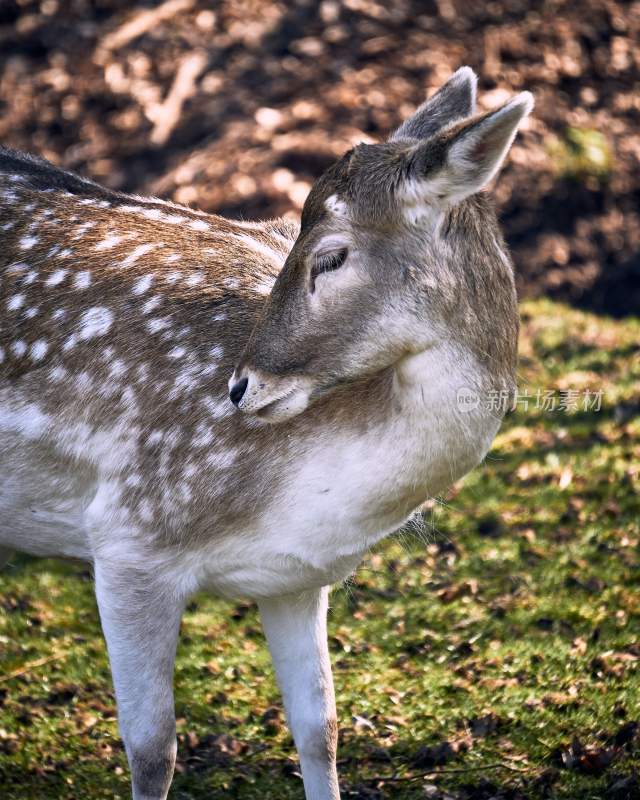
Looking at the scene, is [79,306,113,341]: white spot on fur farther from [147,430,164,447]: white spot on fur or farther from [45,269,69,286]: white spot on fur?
[147,430,164,447]: white spot on fur

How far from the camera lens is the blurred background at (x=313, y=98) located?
9633 mm

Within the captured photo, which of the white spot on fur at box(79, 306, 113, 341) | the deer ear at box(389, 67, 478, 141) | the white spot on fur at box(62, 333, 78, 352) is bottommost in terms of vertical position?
the white spot on fur at box(62, 333, 78, 352)

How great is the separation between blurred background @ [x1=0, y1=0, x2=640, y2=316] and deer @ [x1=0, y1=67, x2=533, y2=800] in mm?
5170

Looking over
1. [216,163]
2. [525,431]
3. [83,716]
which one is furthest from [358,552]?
[216,163]

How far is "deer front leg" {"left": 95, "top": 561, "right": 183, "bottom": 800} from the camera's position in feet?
12.7

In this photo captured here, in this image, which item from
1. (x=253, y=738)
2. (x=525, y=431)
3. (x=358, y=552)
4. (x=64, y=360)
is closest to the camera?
(x=358, y=552)

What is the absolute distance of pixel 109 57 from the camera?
10016 millimetres

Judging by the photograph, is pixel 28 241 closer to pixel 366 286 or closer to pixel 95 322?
pixel 95 322

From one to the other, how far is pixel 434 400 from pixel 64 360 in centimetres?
137

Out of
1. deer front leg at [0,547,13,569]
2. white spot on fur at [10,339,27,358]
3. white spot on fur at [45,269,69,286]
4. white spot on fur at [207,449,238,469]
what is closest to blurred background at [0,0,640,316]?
deer front leg at [0,547,13,569]

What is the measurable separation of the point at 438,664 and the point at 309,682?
1.39 meters

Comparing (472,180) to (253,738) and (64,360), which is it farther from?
(253,738)

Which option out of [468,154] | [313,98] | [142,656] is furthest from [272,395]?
[313,98]

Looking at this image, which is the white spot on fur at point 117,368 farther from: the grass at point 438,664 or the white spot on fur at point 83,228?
the grass at point 438,664
